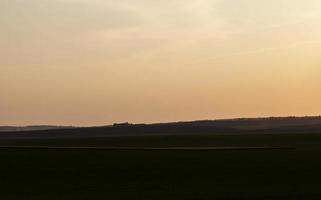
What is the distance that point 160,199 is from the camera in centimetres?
3045

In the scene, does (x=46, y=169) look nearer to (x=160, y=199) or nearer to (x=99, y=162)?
(x=99, y=162)

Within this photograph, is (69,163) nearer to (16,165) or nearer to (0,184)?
(16,165)

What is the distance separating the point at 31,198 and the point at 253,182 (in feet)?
41.9

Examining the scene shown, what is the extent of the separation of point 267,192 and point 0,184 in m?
15.0

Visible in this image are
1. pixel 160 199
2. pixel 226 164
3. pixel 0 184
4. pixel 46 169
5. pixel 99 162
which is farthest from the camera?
pixel 99 162

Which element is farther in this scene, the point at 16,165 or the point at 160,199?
the point at 16,165

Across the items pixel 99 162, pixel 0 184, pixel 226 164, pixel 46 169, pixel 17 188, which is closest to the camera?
pixel 17 188

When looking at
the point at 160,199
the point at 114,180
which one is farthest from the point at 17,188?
the point at 160,199

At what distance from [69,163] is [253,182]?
21.0m

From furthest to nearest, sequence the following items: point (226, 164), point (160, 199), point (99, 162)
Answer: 1. point (99, 162)
2. point (226, 164)
3. point (160, 199)

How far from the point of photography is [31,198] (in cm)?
3166

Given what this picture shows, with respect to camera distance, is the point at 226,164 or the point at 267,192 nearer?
the point at 267,192

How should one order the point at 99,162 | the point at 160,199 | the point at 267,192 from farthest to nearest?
the point at 99,162, the point at 267,192, the point at 160,199

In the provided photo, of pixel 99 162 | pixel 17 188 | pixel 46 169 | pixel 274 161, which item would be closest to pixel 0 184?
pixel 17 188
